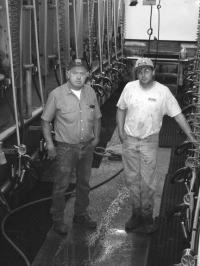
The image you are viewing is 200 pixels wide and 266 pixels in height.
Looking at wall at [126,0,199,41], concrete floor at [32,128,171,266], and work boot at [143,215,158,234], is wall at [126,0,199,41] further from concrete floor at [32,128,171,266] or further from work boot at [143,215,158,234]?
work boot at [143,215,158,234]

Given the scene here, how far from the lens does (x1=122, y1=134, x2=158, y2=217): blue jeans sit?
3.34m

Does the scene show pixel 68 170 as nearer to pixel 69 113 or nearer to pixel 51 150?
pixel 51 150

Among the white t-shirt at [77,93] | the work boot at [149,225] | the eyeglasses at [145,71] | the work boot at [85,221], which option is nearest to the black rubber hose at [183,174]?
the work boot at [149,225]

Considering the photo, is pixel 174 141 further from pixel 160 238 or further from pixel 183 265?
pixel 183 265

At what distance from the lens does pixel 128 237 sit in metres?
3.44

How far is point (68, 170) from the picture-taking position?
130 inches

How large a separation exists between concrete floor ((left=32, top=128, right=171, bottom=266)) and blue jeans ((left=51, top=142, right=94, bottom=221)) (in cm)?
24

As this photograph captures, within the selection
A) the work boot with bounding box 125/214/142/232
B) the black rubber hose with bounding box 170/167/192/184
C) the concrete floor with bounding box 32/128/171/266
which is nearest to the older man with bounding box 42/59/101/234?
the concrete floor with bounding box 32/128/171/266

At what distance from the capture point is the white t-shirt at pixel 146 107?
324 cm

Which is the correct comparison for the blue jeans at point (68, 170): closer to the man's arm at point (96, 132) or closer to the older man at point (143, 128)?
the man's arm at point (96, 132)

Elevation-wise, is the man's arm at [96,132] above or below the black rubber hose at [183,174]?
above

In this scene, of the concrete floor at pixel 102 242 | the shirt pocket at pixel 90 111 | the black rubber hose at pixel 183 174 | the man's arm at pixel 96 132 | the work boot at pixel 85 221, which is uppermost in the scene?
the shirt pocket at pixel 90 111

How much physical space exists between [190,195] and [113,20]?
6074 millimetres

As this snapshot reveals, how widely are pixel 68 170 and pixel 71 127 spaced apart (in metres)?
0.34
